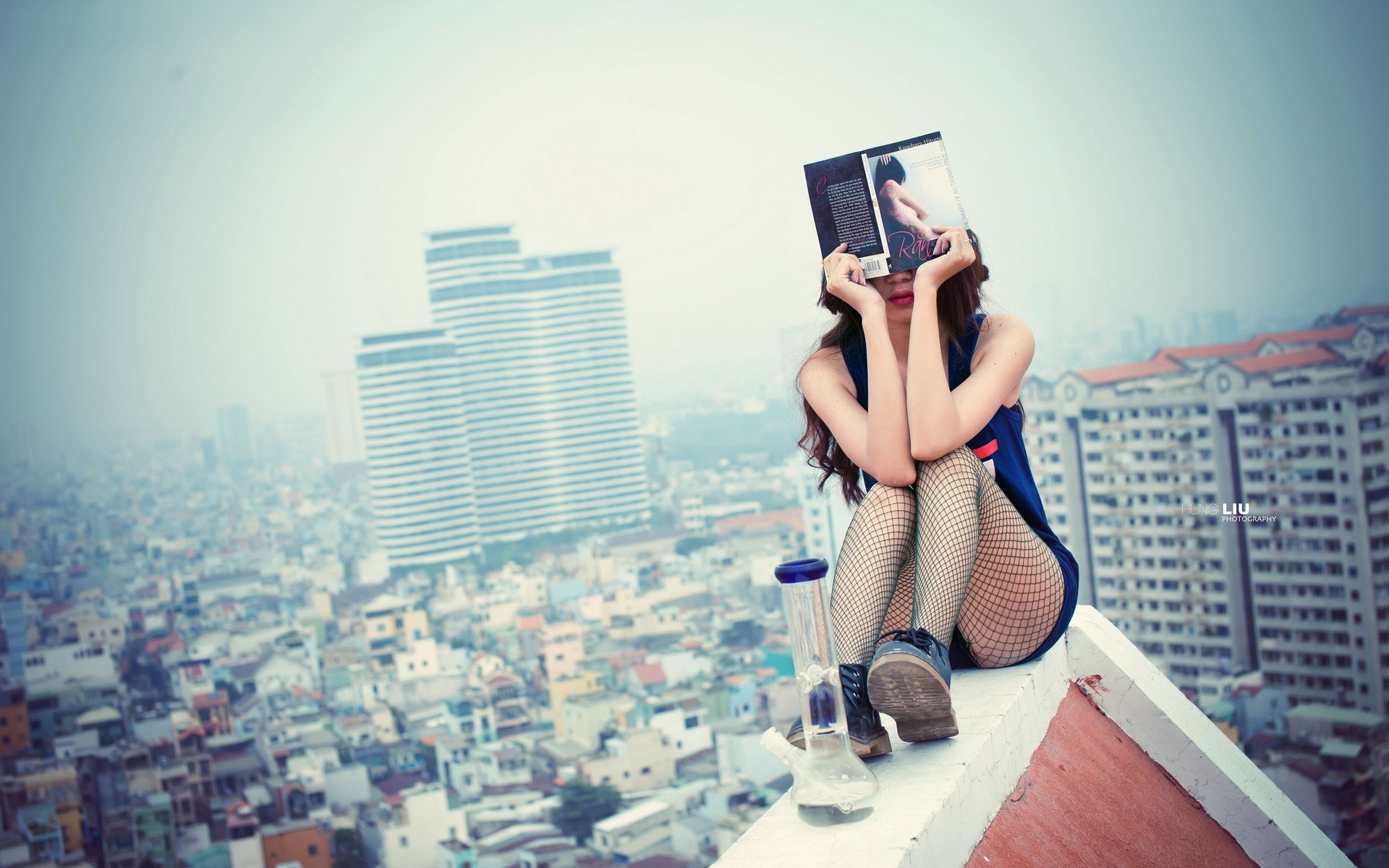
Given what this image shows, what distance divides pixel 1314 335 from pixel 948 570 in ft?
68.9

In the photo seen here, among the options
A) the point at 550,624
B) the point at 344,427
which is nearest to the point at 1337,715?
the point at 550,624

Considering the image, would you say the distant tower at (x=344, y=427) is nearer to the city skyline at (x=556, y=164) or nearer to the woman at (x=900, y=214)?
the city skyline at (x=556, y=164)

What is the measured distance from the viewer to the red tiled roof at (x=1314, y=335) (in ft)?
59.8

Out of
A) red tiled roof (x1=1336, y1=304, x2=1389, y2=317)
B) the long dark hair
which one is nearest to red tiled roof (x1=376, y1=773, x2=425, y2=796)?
the long dark hair

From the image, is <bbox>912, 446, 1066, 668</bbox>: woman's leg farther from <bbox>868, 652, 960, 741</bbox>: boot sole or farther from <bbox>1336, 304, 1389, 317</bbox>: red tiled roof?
<bbox>1336, 304, 1389, 317</bbox>: red tiled roof

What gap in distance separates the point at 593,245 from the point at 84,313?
20631mm

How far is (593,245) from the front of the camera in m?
38.0

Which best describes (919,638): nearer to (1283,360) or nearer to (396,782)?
(1283,360)

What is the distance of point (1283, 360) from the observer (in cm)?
1622

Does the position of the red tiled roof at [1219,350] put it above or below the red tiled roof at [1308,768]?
above

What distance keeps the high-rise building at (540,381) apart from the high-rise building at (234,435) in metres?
8.68

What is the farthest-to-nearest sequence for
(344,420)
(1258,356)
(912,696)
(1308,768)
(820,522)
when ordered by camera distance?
(344,420) → (820,522) → (1258,356) → (1308,768) → (912,696)

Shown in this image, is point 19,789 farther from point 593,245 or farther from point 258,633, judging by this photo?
point 593,245

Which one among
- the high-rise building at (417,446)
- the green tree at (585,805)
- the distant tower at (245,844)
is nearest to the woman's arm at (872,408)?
the green tree at (585,805)
